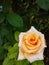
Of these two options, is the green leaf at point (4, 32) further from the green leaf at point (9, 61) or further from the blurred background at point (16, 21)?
the green leaf at point (9, 61)

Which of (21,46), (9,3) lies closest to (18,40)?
(21,46)

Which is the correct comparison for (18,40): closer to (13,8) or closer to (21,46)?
(21,46)

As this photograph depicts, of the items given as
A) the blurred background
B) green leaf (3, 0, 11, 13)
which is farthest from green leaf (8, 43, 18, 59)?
green leaf (3, 0, 11, 13)

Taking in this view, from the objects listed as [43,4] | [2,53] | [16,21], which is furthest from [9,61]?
[43,4]

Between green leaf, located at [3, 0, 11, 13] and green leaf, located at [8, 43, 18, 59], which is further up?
green leaf, located at [3, 0, 11, 13]

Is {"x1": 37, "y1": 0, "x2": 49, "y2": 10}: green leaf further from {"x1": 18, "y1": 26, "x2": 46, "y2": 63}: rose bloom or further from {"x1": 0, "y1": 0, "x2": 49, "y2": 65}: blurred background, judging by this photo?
{"x1": 18, "y1": 26, "x2": 46, "y2": 63}: rose bloom
